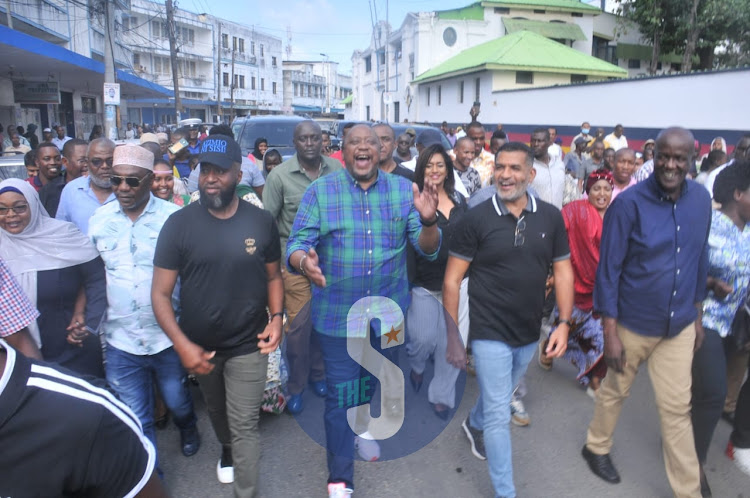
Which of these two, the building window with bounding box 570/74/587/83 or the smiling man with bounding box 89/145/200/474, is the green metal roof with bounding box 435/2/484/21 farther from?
the smiling man with bounding box 89/145/200/474

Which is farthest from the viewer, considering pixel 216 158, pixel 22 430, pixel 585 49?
pixel 585 49

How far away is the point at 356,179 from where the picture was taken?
2963 millimetres

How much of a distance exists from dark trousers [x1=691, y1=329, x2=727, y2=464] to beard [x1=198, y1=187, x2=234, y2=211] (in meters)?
2.65

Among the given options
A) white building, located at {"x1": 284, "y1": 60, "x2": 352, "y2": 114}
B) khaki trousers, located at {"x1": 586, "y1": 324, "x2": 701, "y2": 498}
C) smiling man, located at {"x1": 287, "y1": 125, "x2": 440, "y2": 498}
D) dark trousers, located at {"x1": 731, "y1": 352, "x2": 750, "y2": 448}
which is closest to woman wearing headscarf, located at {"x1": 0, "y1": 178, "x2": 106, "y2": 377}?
smiling man, located at {"x1": 287, "y1": 125, "x2": 440, "y2": 498}

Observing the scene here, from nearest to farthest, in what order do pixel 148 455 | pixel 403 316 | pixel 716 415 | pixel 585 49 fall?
pixel 148 455 → pixel 403 316 → pixel 716 415 → pixel 585 49

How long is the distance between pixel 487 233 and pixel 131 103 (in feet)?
166

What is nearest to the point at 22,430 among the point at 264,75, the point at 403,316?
the point at 403,316

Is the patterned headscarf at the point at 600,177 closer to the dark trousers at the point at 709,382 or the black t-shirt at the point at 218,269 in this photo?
the dark trousers at the point at 709,382

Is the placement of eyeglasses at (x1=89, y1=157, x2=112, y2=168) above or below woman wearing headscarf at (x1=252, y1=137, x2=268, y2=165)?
below

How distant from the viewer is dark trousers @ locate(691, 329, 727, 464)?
3029 mm

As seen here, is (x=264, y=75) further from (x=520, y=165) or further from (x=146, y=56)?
(x=520, y=165)

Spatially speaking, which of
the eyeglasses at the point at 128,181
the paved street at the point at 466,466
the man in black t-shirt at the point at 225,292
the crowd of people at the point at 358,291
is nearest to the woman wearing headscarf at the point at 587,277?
the paved street at the point at 466,466

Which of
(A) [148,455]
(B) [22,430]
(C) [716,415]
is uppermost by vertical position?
(B) [22,430]

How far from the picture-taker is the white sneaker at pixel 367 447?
8.96ft
